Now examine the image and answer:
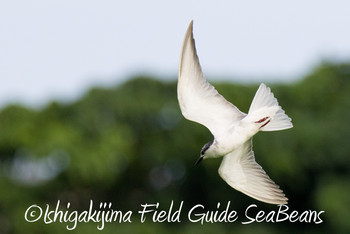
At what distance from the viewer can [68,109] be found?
21656 mm

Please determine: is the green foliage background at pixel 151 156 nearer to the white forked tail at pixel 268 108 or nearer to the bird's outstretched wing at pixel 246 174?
the bird's outstretched wing at pixel 246 174

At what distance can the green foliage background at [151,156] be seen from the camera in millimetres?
19141

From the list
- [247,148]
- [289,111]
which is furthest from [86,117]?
[247,148]

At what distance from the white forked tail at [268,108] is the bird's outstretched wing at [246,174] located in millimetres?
525

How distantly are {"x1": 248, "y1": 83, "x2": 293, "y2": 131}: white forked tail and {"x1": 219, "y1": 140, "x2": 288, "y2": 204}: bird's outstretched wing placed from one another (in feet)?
1.72

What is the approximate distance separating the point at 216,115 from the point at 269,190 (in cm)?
86

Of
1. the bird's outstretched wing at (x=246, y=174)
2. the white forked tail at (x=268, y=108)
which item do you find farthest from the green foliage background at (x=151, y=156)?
the white forked tail at (x=268, y=108)

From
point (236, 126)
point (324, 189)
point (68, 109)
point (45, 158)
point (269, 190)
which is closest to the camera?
point (236, 126)

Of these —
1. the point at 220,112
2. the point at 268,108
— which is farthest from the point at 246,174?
the point at 268,108

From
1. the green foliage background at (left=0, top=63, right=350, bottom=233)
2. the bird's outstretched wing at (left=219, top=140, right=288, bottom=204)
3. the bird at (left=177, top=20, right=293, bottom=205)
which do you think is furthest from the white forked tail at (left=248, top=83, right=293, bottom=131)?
the green foliage background at (left=0, top=63, right=350, bottom=233)

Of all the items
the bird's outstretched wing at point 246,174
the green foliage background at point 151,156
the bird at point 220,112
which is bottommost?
the green foliage background at point 151,156

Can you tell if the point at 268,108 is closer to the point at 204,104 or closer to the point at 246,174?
the point at 204,104

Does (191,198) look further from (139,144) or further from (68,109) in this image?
(68,109)

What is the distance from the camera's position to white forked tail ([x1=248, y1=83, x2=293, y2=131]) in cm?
584
